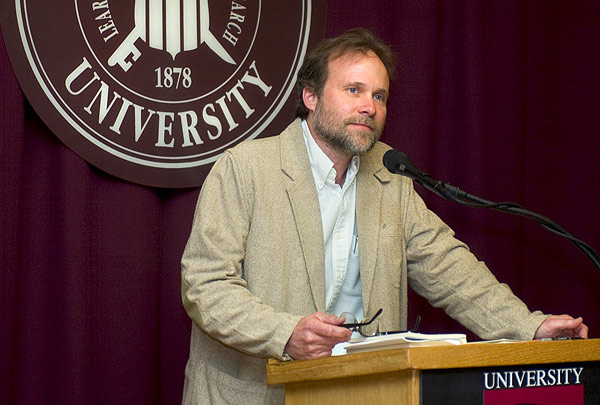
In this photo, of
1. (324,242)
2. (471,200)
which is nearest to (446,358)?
(471,200)

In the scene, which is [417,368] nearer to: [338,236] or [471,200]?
[471,200]

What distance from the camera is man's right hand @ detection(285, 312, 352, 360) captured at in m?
1.91

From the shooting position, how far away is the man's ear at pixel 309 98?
2705 mm

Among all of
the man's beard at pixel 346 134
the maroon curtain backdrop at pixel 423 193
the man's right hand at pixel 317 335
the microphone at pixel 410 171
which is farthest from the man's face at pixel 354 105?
Result: the man's right hand at pixel 317 335

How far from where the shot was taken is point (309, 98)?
2.73 metres

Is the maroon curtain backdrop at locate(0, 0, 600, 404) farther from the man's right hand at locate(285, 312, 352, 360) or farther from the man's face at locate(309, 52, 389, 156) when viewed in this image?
the man's right hand at locate(285, 312, 352, 360)

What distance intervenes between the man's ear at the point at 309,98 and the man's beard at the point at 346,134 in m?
0.10

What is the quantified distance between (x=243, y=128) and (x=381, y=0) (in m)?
0.70

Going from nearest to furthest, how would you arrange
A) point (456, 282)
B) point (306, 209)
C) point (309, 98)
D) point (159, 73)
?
point (306, 209) < point (456, 282) < point (309, 98) < point (159, 73)

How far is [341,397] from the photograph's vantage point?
1.84 metres

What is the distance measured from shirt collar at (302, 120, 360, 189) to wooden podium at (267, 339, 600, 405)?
763mm

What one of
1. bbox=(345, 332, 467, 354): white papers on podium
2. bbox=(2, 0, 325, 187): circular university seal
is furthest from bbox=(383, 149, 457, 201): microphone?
bbox=(2, 0, 325, 187): circular university seal

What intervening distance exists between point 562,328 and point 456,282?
0.40 metres

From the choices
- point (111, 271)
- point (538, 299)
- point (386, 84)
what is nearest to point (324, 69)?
point (386, 84)
